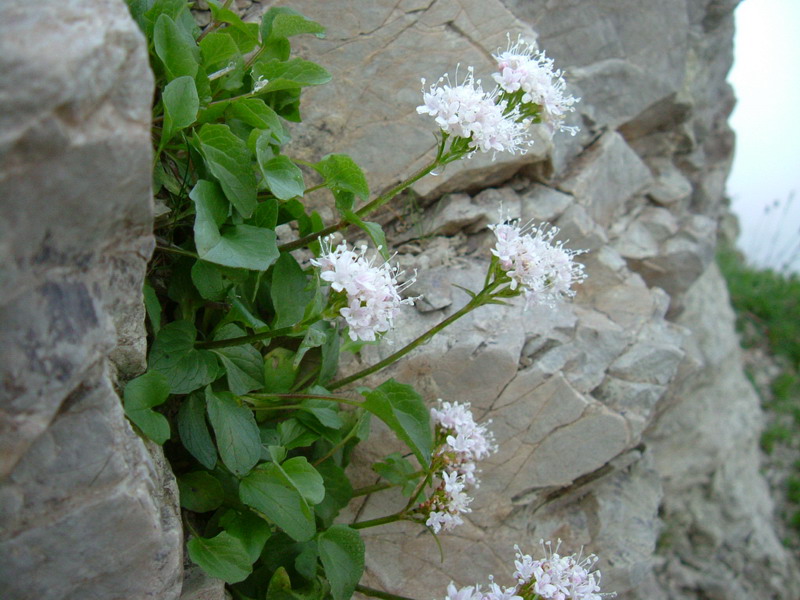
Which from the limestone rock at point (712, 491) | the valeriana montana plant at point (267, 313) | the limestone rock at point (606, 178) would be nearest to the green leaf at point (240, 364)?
the valeriana montana plant at point (267, 313)

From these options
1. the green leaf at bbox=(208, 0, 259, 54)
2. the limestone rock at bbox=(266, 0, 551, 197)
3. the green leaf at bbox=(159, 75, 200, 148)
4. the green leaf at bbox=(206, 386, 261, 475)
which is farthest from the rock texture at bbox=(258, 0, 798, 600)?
the green leaf at bbox=(159, 75, 200, 148)

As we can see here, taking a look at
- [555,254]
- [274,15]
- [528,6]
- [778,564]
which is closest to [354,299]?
[555,254]

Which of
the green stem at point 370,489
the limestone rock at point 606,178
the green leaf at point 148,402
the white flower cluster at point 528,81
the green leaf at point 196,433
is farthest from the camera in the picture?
the limestone rock at point 606,178

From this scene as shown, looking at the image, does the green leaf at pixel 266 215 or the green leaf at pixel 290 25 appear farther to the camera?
the green leaf at pixel 290 25

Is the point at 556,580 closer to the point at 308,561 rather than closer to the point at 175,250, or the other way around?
the point at 308,561

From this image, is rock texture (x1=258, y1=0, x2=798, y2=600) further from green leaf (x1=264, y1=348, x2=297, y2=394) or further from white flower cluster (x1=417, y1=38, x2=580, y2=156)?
white flower cluster (x1=417, y1=38, x2=580, y2=156)

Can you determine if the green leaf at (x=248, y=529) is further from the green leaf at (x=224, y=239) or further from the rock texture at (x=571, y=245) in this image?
the green leaf at (x=224, y=239)

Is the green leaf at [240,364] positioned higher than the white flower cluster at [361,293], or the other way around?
the white flower cluster at [361,293]
